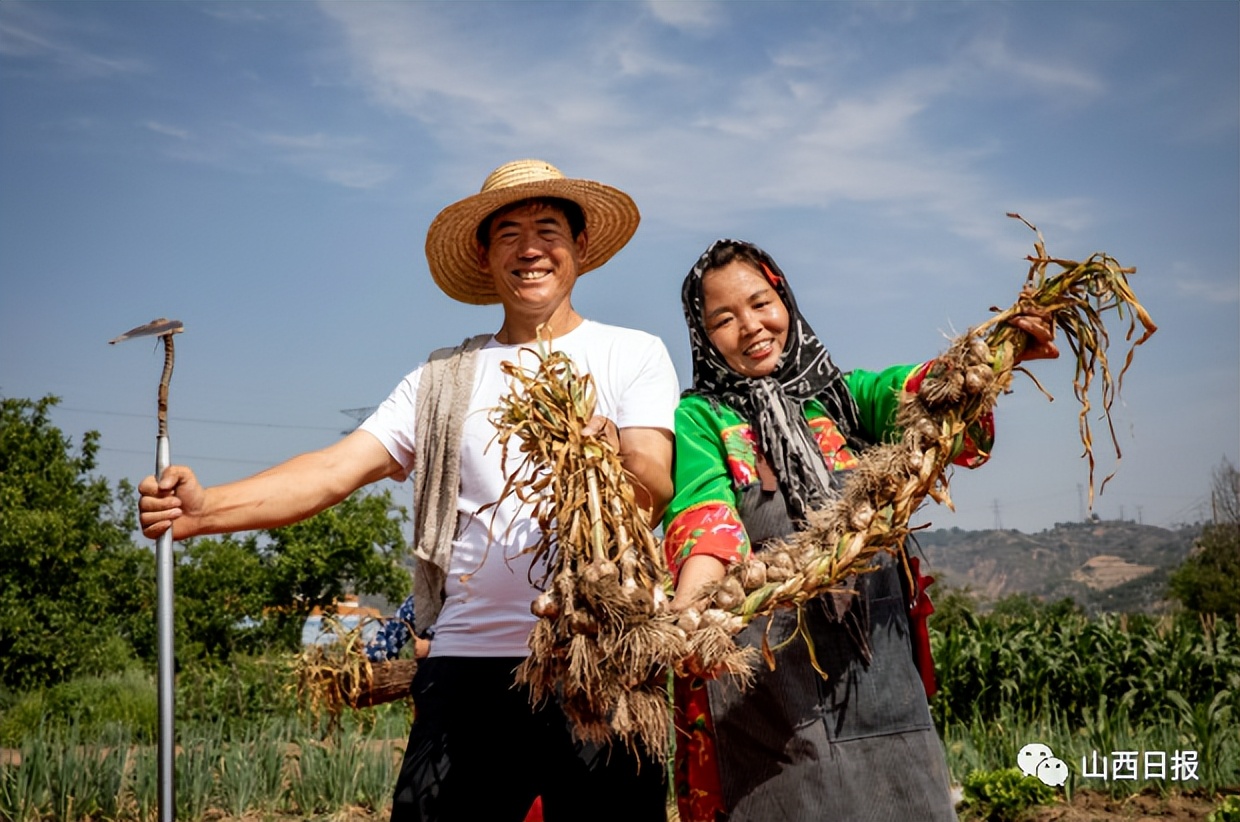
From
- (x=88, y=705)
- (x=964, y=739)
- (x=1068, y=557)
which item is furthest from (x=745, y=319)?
(x=1068, y=557)

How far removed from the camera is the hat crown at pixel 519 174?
105 inches

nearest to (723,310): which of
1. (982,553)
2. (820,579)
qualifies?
(820,579)

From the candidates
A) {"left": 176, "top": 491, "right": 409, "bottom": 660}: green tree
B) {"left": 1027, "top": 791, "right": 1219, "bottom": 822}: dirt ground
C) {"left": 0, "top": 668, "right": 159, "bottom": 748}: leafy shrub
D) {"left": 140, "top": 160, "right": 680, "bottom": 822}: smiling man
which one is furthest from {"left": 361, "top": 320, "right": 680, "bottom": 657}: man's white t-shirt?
{"left": 176, "top": 491, "right": 409, "bottom": 660}: green tree

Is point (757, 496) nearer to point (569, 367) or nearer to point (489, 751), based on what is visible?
point (569, 367)

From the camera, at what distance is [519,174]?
2676 millimetres

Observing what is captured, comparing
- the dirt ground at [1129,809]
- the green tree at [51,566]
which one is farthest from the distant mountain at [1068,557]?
the dirt ground at [1129,809]

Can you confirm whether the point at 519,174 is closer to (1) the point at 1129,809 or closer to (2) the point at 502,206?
(2) the point at 502,206

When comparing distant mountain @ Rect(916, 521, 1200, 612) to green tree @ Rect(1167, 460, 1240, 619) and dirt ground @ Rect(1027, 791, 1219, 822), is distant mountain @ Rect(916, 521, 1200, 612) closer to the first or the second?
green tree @ Rect(1167, 460, 1240, 619)

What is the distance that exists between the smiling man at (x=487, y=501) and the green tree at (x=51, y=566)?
9.66 metres

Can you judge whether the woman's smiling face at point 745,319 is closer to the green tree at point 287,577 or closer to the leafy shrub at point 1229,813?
the leafy shrub at point 1229,813

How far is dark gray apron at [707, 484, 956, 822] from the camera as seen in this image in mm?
2252

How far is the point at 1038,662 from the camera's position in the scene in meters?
7.45

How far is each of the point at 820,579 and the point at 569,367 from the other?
0.63m

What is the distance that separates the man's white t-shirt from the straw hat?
12.9 inches
